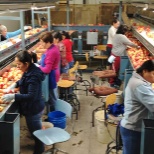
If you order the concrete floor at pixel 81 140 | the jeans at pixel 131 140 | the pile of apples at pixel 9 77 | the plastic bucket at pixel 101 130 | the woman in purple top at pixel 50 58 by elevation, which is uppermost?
the woman in purple top at pixel 50 58

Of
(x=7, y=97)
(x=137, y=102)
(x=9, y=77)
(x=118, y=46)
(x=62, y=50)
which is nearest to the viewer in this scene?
(x=137, y=102)

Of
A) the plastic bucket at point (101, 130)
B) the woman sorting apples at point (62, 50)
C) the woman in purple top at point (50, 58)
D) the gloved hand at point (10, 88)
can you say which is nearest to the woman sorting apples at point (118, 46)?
the woman sorting apples at point (62, 50)

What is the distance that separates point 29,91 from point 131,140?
1437 mm

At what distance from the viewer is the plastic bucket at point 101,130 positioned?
4.73 meters

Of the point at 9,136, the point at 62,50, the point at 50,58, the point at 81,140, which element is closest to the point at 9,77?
the point at 50,58

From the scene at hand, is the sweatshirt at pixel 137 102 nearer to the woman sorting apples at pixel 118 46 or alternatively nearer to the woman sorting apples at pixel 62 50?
the woman sorting apples at pixel 62 50

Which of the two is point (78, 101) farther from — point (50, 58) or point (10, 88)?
point (10, 88)

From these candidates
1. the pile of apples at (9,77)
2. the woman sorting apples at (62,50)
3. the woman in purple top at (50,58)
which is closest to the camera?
the pile of apples at (9,77)

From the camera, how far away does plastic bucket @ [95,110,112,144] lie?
4.73 meters

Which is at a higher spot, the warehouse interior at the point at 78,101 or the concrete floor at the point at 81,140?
the warehouse interior at the point at 78,101

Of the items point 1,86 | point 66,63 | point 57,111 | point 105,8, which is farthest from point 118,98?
point 105,8

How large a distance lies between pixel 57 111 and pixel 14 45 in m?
2.12

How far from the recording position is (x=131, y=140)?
331cm

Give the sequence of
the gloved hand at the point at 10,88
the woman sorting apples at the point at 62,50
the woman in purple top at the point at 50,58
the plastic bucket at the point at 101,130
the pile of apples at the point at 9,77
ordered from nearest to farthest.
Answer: the gloved hand at the point at 10,88 → the pile of apples at the point at 9,77 → the plastic bucket at the point at 101,130 → the woman in purple top at the point at 50,58 → the woman sorting apples at the point at 62,50
